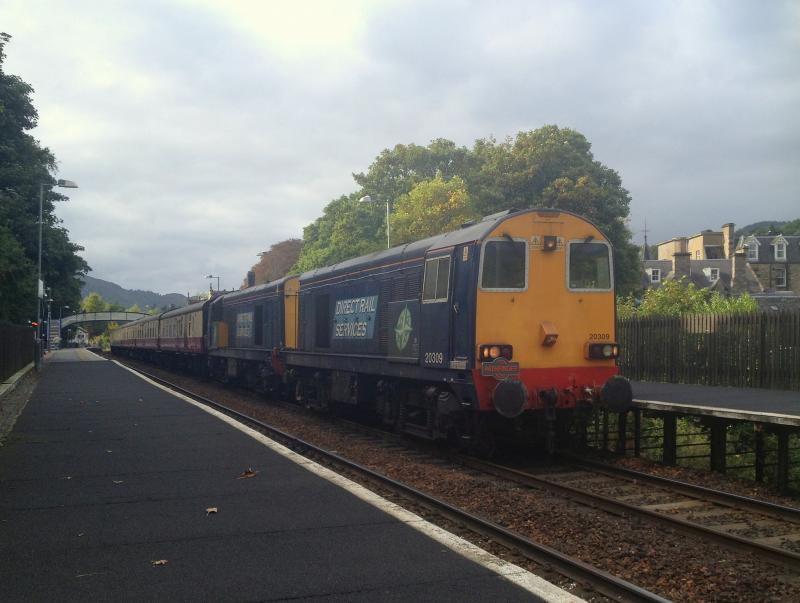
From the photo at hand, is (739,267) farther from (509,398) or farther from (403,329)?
(509,398)

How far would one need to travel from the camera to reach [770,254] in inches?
2447

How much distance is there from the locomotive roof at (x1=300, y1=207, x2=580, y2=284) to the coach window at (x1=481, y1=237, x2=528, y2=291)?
10.1 inches

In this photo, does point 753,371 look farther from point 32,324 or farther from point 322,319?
point 32,324

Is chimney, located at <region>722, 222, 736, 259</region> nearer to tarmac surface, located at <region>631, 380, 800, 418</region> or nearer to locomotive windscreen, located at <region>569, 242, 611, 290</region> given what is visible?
tarmac surface, located at <region>631, 380, 800, 418</region>

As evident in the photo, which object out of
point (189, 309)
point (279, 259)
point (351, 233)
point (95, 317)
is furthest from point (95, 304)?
point (189, 309)

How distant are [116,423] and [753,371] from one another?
14.3 metres

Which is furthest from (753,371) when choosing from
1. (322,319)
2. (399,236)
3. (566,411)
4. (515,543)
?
(399,236)

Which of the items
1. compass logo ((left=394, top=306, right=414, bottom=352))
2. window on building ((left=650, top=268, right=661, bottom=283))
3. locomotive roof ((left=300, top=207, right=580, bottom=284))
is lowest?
compass logo ((left=394, top=306, right=414, bottom=352))

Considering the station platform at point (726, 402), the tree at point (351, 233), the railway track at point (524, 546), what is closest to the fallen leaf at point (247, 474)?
the railway track at point (524, 546)

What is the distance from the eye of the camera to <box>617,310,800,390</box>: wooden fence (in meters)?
17.3

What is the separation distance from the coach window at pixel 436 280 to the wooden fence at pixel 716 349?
32.5 ft

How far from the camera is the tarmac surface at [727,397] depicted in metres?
12.2

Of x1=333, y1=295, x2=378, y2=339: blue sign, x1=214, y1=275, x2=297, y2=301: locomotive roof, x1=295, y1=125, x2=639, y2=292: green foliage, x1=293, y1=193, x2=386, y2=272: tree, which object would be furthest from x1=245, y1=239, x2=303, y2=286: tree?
x1=333, y1=295, x2=378, y2=339: blue sign

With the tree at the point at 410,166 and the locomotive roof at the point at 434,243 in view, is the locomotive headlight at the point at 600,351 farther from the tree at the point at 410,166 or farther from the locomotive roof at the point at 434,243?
the tree at the point at 410,166
